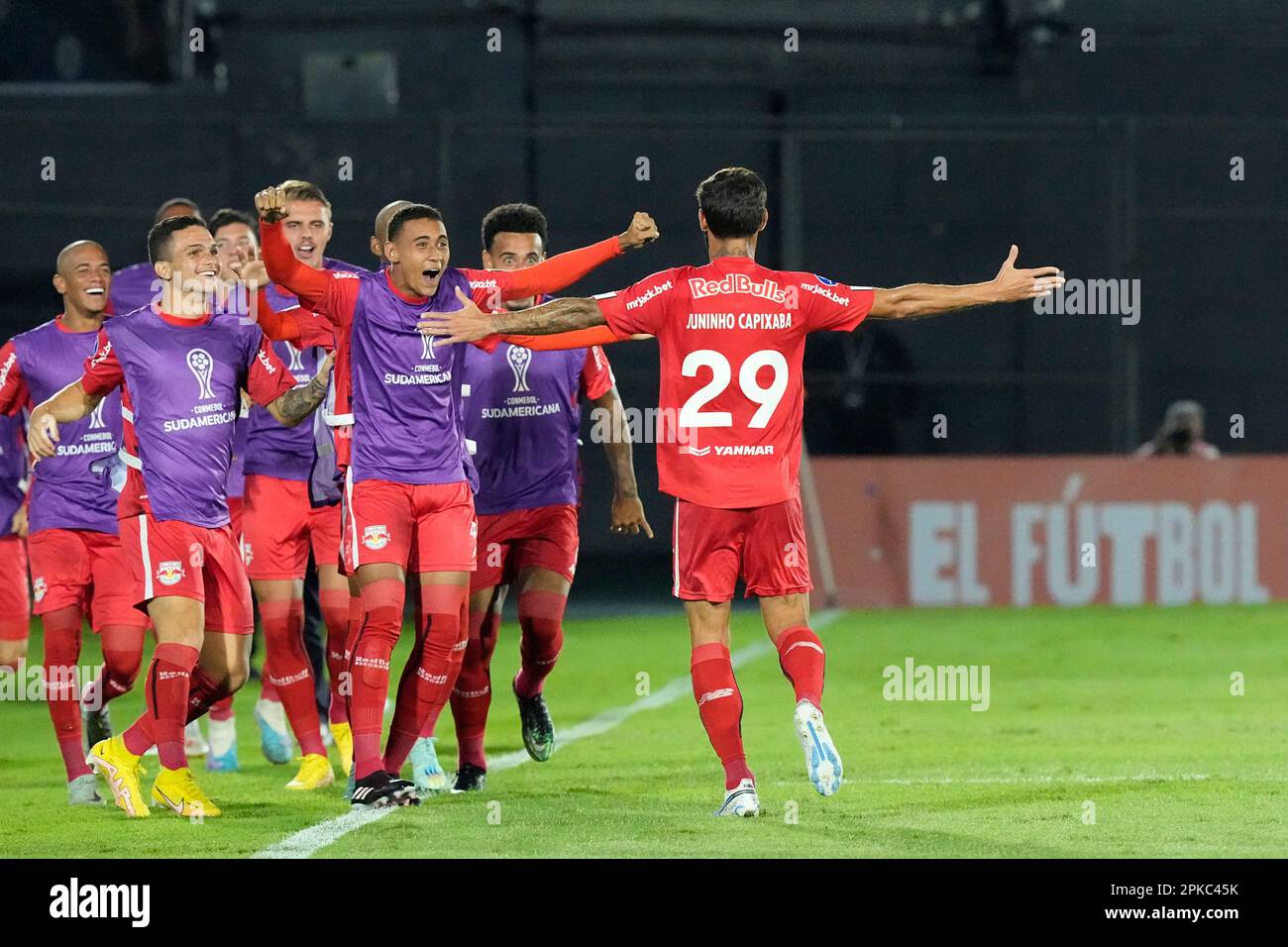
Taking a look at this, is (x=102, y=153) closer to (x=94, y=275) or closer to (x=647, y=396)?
(x=647, y=396)

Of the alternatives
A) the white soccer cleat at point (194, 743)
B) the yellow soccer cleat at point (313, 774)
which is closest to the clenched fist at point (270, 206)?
the yellow soccer cleat at point (313, 774)

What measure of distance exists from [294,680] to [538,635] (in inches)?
40.9

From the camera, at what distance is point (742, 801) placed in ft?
23.0

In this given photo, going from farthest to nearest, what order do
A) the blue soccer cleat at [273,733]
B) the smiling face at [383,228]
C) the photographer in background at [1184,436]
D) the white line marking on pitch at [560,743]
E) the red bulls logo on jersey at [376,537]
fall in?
the photographer in background at [1184,436]
the blue soccer cleat at [273,733]
the smiling face at [383,228]
the red bulls logo on jersey at [376,537]
the white line marking on pitch at [560,743]

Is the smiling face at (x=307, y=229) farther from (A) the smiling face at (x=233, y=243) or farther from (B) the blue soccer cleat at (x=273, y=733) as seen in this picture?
(B) the blue soccer cleat at (x=273, y=733)

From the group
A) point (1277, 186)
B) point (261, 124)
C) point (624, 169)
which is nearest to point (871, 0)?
point (624, 169)

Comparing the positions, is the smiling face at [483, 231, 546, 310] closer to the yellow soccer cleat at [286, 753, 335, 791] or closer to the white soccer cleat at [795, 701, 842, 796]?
the yellow soccer cleat at [286, 753, 335, 791]

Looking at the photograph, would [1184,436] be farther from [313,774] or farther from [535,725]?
[313,774]

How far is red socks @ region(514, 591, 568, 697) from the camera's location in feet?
28.7

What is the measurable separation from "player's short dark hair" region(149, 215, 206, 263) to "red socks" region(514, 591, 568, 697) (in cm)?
205

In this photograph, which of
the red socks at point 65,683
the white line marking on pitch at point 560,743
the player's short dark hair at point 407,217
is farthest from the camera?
the red socks at point 65,683

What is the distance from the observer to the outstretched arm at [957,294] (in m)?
7.08

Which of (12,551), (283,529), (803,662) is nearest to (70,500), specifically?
(283,529)

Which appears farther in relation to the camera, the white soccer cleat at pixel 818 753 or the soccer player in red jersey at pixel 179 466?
the soccer player in red jersey at pixel 179 466
